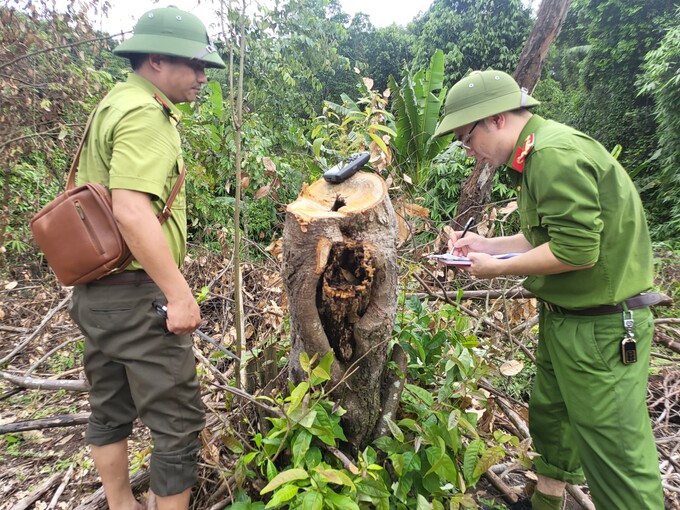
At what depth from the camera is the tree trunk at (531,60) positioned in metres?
4.29

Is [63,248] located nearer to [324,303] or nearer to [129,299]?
[129,299]

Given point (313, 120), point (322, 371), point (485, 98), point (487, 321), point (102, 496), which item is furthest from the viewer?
point (313, 120)

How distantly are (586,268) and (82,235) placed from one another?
6.01 feet

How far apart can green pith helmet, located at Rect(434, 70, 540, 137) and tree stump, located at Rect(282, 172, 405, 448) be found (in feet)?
1.47

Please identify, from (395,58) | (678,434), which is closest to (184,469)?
(678,434)

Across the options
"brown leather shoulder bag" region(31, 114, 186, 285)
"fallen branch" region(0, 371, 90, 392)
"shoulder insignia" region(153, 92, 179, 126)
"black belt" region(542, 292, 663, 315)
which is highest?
"shoulder insignia" region(153, 92, 179, 126)

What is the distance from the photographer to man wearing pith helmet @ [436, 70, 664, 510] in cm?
141

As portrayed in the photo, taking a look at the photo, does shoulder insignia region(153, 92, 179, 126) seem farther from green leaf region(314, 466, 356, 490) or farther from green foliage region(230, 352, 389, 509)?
green leaf region(314, 466, 356, 490)

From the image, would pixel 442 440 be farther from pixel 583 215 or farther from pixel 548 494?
pixel 583 215

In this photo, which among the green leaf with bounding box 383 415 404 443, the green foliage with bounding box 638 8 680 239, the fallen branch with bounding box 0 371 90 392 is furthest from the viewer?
the green foliage with bounding box 638 8 680 239

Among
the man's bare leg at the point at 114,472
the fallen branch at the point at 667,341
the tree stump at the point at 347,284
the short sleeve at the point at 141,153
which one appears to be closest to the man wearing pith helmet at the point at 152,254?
the short sleeve at the point at 141,153

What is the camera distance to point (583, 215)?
1.36 meters

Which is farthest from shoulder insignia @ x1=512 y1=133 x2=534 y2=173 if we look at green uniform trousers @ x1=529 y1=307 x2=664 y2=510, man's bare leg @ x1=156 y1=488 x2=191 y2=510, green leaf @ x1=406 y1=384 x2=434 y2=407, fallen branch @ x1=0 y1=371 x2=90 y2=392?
fallen branch @ x1=0 y1=371 x2=90 y2=392

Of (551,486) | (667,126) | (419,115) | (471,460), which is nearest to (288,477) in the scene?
(471,460)
